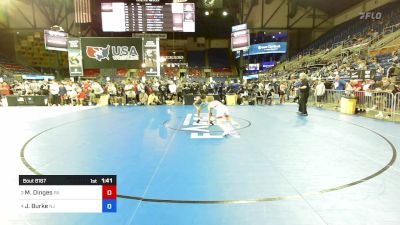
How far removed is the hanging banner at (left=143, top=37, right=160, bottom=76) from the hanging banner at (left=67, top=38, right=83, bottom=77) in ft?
13.1

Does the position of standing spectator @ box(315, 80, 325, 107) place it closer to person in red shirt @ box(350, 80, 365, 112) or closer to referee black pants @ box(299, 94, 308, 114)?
person in red shirt @ box(350, 80, 365, 112)

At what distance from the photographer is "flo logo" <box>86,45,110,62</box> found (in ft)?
51.7

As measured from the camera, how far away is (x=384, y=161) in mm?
4797

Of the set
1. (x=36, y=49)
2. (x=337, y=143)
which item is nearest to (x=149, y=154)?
(x=337, y=143)

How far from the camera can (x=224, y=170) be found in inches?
173

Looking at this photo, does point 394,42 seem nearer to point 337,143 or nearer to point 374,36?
point 374,36

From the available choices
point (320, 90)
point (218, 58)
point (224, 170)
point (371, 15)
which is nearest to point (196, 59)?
point (218, 58)

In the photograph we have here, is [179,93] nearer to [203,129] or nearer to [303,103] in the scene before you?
[303,103]

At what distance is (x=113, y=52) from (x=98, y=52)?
2.95 feet

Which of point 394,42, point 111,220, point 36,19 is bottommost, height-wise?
point 111,220

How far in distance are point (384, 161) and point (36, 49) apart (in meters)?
43.8

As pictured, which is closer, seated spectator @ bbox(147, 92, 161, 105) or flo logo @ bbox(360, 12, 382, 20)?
seated spectator @ bbox(147, 92, 161, 105)

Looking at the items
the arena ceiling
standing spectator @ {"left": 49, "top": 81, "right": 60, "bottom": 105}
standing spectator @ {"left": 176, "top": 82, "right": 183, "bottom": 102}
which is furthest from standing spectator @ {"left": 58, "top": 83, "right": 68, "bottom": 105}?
the arena ceiling
